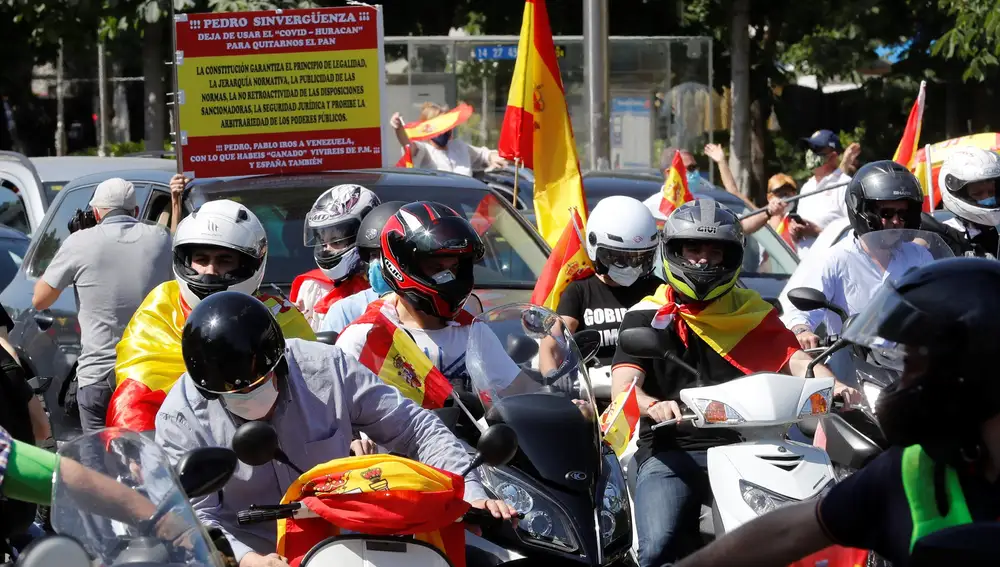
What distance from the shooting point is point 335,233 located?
24.7 feet

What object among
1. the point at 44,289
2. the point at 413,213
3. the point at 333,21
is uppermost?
the point at 333,21

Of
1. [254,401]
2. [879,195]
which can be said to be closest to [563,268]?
[879,195]

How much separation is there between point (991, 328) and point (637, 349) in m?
2.40

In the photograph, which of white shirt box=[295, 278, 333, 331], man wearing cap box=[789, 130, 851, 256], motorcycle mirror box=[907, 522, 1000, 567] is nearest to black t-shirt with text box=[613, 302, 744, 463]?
white shirt box=[295, 278, 333, 331]

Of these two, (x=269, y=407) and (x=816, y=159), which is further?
(x=816, y=159)

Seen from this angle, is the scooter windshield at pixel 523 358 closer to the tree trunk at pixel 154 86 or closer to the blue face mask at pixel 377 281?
the blue face mask at pixel 377 281

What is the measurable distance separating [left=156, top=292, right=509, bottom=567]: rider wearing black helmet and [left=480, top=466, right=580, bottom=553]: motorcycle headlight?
0.12 meters

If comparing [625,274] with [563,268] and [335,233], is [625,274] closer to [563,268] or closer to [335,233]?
[563,268]

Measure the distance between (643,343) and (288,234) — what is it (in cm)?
371

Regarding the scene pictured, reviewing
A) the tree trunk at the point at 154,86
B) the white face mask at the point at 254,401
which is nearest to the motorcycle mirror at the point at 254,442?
the white face mask at the point at 254,401

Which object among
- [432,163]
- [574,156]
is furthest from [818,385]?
[432,163]

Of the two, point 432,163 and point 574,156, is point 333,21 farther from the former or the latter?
point 432,163

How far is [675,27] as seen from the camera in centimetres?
2264

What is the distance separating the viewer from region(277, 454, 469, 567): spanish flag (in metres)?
3.73
